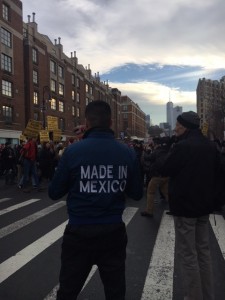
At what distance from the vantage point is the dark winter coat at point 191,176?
3504 mm

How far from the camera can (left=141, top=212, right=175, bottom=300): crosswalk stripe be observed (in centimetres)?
415

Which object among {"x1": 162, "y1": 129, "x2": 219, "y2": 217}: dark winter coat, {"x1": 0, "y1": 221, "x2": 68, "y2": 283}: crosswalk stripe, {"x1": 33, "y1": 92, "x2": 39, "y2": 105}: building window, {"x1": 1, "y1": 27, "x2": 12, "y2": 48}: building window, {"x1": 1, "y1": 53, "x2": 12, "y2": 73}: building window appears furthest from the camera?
{"x1": 33, "y1": 92, "x2": 39, "y2": 105}: building window

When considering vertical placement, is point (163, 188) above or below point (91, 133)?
below

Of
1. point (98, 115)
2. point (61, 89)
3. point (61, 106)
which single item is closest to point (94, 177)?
point (98, 115)

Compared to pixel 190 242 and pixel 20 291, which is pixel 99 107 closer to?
pixel 190 242

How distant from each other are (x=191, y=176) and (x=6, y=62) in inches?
1670

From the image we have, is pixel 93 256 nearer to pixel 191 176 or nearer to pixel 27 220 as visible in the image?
pixel 191 176

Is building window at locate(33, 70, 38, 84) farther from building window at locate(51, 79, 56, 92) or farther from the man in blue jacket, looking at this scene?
the man in blue jacket

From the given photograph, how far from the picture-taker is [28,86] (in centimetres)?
4966

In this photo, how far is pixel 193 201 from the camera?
11.5 feet

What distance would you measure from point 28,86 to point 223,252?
46.7m

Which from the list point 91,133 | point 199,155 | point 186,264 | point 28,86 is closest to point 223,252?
point 186,264

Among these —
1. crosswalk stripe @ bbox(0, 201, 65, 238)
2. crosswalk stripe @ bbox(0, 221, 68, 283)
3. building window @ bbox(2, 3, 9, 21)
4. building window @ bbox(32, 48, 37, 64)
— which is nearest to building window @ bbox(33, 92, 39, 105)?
building window @ bbox(32, 48, 37, 64)

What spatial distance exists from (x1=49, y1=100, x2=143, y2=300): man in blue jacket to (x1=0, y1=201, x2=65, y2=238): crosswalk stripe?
14.7 feet
